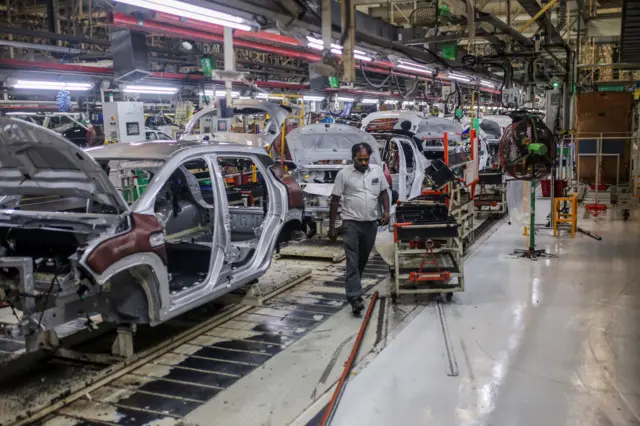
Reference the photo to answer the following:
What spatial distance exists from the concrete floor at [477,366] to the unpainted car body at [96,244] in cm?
95

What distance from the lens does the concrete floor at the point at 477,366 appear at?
3711 mm

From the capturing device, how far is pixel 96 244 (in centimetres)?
378

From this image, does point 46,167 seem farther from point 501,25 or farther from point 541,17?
point 541,17

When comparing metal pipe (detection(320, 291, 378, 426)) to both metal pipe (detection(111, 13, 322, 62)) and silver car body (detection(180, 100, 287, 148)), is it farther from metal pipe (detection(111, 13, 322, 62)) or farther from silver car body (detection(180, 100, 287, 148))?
metal pipe (detection(111, 13, 322, 62))

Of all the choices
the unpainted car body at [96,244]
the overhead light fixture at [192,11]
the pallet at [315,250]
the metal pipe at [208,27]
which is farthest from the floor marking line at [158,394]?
the pallet at [315,250]

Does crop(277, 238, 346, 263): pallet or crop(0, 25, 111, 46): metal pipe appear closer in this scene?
crop(0, 25, 111, 46): metal pipe

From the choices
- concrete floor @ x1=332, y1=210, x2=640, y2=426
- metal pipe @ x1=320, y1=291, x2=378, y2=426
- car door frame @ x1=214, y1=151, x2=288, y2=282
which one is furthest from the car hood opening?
concrete floor @ x1=332, y1=210, x2=640, y2=426

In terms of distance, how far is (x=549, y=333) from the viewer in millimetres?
5109

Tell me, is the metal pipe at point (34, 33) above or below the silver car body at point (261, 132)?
above

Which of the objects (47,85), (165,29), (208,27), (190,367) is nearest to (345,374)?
(190,367)

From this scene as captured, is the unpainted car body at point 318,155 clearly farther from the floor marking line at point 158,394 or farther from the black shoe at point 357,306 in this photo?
the floor marking line at point 158,394

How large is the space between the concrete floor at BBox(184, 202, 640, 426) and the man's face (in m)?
1.41

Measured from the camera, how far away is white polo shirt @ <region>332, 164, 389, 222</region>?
5668 mm

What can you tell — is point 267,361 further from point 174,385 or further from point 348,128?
point 348,128
